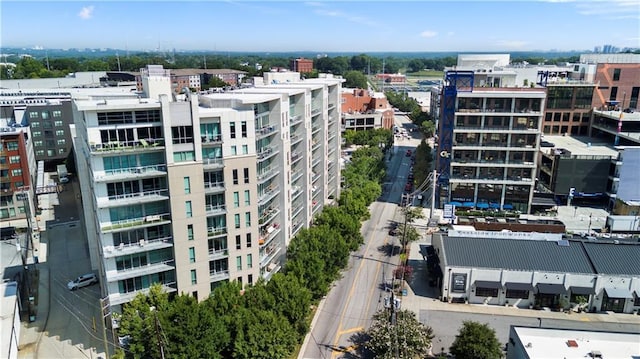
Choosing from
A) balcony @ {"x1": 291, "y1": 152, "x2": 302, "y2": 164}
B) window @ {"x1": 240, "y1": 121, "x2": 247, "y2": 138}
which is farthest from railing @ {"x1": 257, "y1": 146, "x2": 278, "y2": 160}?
balcony @ {"x1": 291, "y1": 152, "x2": 302, "y2": 164}

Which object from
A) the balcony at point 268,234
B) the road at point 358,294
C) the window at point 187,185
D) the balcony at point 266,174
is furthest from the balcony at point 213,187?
the road at point 358,294

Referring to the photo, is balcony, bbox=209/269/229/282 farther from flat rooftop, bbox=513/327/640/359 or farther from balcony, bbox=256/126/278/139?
flat rooftop, bbox=513/327/640/359

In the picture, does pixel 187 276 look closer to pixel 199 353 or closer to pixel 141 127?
pixel 199 353

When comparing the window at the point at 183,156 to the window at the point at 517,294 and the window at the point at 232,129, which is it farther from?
the window at the point at 517,294

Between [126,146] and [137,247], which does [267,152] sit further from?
[137,247]

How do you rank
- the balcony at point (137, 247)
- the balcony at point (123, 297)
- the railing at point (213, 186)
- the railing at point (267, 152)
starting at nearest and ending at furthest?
1. the balcony at point (137, 247)
2. the balcony at point (123, 297)
3. the railing at point (213, 186)
4. the railing at point (267, 152)

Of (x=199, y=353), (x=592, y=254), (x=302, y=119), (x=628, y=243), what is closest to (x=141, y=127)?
(x=199, y=353)
